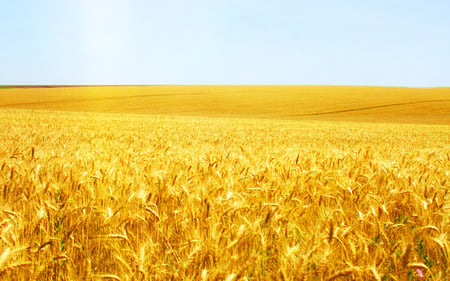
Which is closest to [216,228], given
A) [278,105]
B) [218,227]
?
[218,227]

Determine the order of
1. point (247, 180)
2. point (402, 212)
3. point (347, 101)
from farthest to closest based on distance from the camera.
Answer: point (347, 101) → point (247, 180) → point (402, 212)

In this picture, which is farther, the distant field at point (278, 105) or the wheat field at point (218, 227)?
the distant field at point (278, 105)

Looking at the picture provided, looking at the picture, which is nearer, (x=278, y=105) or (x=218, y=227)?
(x=218, y=227)

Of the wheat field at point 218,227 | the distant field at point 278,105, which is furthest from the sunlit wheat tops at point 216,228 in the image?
the distant field at point 278,105

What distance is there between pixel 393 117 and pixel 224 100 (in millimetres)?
Result: 23100

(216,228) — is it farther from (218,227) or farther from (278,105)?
(278,105)

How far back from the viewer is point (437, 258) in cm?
193

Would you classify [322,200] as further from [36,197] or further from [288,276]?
[36,197]

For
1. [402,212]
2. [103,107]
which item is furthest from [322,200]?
[103,107]

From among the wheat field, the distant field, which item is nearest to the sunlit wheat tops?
the wheat field

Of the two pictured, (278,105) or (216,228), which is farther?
(278,105)

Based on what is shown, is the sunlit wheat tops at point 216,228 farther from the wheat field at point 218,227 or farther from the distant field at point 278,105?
the distant field at point 278,105

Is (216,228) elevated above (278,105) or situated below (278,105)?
above

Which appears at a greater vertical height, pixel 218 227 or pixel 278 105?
pixel 218 227
